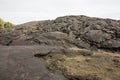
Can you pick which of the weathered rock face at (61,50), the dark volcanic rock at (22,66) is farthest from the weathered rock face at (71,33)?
the dark volcanic rock at (22,66)

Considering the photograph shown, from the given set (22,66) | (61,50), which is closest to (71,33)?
(61,50)

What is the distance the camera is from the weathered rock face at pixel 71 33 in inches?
279

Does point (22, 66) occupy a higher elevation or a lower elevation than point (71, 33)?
lower

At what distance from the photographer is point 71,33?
25.0ft

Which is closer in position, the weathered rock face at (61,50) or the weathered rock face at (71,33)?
the weathered rock face at (61,50)

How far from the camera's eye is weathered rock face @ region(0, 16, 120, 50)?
708 cm

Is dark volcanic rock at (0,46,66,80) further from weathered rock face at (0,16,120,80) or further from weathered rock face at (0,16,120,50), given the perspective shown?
weathered rock face at (0,16,120,50)

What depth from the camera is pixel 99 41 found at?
7.15 metres

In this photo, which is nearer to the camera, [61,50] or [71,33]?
[61,50]

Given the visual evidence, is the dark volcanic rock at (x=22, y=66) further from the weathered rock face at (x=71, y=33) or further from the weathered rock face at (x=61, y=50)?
the weathered rock face at (x=71, y=33)

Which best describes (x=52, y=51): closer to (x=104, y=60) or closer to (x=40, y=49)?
(x=40, y=49)

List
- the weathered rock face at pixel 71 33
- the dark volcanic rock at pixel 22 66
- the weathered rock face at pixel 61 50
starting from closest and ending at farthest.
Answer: the dark volcanic rock at pixel 22 66, the weathered rock face at pixel 61 50, the weathered rock face at pixel 71 33

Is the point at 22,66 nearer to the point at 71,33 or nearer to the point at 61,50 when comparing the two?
the point at 61,50

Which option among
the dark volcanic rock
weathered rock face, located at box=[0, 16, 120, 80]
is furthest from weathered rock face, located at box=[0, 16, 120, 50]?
the dark volcanic rock
